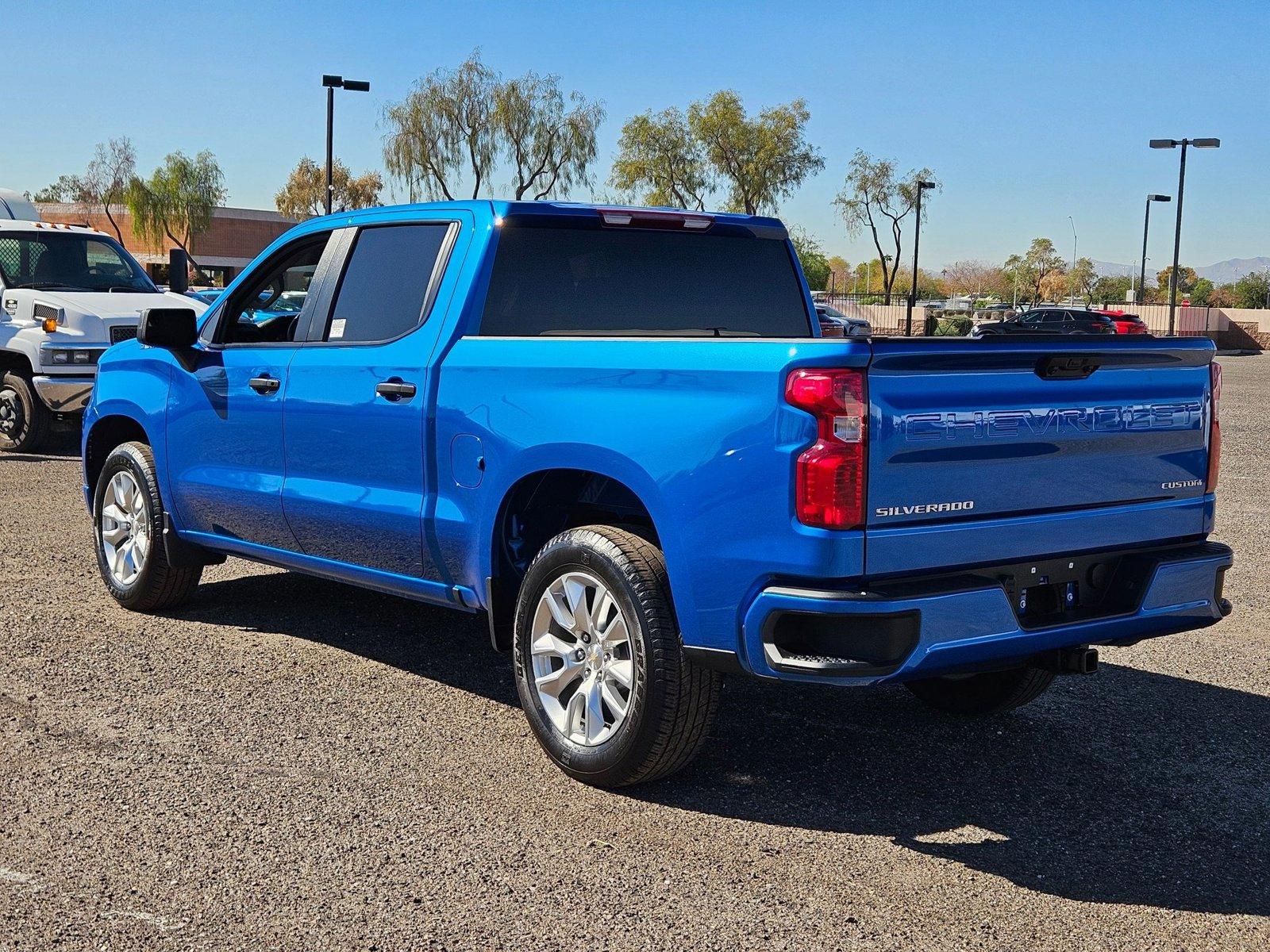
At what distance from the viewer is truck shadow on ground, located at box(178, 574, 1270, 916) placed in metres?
4.27

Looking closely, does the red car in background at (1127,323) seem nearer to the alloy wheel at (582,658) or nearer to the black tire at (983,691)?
the black tire at (983,691)

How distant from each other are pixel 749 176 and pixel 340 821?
66793mm

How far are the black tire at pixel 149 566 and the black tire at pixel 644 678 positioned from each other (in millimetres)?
3000

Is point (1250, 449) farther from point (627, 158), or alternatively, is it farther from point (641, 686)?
point (627, 158)

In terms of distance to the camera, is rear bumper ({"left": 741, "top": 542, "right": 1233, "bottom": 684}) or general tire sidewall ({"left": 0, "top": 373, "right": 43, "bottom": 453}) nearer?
rear bumper ({"left": 741, "top": 542, "right": 1233, "bottom": 684})

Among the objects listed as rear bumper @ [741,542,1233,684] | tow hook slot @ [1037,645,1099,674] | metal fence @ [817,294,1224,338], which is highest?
rear bumper @ [741,542,1233,684]

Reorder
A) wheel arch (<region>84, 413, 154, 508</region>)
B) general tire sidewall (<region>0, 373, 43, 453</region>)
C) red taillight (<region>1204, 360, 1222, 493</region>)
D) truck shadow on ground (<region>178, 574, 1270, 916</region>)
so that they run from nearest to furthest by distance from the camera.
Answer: truck shadow on ground (<region>178, 574, 1270, 916</region>)
red taillight (<region>1204, 360, 1222, 493</region>)
wheel arch (<region>84, 413, 154, 508</region>)
general tire sidewall (<region>0, 373, 43, 453</region>)

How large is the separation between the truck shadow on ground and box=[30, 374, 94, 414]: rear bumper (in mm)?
8406

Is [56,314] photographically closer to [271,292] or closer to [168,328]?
[271,292]

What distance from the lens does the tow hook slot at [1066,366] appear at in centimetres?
438

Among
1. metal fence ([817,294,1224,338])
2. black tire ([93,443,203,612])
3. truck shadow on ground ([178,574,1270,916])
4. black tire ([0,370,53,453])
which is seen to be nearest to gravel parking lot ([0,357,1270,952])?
truck shadow on ground ([178,574,1270,916])

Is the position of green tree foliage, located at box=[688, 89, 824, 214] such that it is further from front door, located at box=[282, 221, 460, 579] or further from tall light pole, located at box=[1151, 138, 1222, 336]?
front door, located at box=[282, 221, 460, 579]

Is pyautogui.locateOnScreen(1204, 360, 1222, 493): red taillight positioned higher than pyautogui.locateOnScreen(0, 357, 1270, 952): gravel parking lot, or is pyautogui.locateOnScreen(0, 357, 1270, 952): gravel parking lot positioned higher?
pyautogui.locateOnScreen(1204, 360, 1222, 493): red taillight

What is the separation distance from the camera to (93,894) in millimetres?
3889
